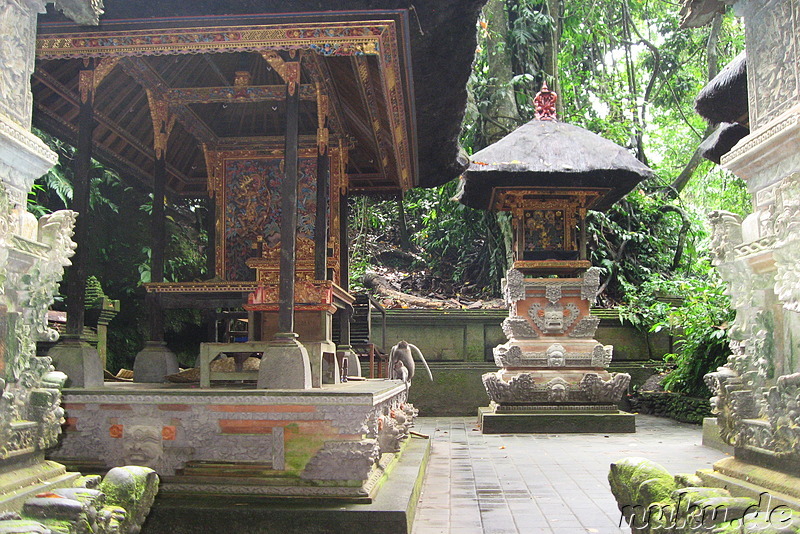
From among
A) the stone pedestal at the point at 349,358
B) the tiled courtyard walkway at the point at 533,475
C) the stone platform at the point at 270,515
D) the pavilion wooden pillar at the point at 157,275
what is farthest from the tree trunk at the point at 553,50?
the stone platform at the point at 270,515

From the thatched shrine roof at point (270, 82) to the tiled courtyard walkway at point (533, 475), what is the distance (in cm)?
324

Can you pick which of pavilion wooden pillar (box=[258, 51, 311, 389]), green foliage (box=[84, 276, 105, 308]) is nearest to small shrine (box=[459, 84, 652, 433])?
green foliage (box=[84, 276, 105, 308])

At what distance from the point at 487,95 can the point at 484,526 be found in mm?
12912

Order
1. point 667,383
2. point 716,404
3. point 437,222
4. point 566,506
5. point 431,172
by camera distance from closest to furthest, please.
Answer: point 716,404 → point 566,506 → point 431,172 → point 667,383 → point 437,222

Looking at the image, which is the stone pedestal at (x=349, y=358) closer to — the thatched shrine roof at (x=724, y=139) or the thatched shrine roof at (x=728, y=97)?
the thatched shrine roof at (x=728, y=97)

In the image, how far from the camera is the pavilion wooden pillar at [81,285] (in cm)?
493

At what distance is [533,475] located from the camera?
6656 mm

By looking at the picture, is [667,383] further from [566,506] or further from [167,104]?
[167,104]

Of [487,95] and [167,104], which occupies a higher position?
[487,95]

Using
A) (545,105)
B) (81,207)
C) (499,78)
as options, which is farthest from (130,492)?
(499,78)

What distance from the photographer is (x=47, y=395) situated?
324 cm

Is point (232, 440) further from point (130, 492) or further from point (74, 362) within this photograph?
point (74, 362)

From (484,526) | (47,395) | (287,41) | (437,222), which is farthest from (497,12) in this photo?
(47,395)

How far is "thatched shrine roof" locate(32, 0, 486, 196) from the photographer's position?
15.7 ft
